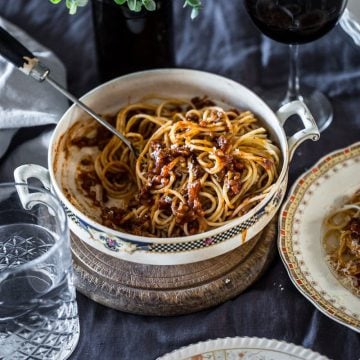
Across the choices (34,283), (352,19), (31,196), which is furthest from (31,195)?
(352,19)

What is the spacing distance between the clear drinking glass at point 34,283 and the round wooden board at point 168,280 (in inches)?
3.2

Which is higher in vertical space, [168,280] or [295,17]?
[295,17]

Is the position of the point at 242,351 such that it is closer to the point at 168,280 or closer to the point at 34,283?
the point at 168,280

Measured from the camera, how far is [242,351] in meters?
1.33

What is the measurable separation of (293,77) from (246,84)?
12 cm

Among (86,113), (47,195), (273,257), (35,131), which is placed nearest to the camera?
(47,195)

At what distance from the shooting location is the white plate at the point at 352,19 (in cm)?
187

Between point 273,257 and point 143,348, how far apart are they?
0.30 m

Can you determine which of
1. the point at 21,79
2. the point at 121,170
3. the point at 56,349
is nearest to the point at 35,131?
the point at 21,79

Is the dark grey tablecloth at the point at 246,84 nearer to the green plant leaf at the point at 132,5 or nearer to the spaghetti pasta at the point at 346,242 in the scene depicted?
the spaghetti pasta at the point at 346,242

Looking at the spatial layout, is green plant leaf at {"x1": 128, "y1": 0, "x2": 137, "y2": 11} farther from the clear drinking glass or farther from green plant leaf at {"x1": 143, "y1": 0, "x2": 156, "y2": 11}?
the clear drinking glass

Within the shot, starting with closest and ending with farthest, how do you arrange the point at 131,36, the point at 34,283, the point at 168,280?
the point at 34,283, the point at 168,280, the point at 131,36

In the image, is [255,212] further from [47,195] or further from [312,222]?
[47,195]

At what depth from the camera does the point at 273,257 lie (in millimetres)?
1498
